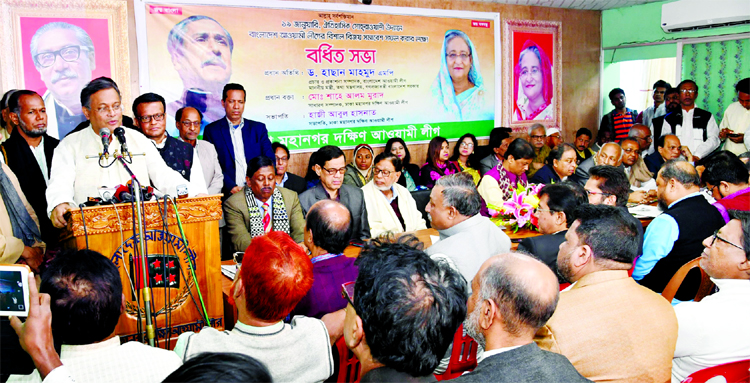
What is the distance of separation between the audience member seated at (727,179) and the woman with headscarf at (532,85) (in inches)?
147

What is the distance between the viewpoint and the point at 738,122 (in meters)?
6.85

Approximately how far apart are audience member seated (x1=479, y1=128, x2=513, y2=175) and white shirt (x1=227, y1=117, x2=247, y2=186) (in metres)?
2.64

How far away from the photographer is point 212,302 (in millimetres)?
2664

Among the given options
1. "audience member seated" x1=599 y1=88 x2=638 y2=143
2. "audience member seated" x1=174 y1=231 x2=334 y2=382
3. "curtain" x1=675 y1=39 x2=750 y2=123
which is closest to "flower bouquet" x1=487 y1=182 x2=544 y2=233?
"audience member seated" x1=174 y1=231 x2=334 y2=382

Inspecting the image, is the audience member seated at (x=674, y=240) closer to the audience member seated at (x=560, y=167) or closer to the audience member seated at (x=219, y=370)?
the audience member seated at (x=560, y=167)

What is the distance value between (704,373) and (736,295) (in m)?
0.36

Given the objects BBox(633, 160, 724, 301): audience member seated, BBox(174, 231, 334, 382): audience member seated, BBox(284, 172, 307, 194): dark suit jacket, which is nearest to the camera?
BBox(174, 231, 334, 382): audience member seated

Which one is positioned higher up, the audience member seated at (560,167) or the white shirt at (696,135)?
the white shirt at (696,135)

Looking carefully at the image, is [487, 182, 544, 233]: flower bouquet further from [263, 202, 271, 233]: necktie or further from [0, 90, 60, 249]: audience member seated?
[0, 90, 60, 249]: audience member seated

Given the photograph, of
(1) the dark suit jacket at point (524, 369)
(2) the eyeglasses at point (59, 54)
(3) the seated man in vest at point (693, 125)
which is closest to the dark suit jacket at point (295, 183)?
(2) the eyeglasses at point (59, 54)

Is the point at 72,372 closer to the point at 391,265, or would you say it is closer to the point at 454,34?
the point at 391,265

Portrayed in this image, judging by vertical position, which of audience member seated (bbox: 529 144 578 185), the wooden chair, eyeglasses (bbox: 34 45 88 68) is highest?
eyeglasses (bbox: 34 45 88 68)

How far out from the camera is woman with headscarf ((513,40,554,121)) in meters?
7.62

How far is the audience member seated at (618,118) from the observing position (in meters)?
7.92
